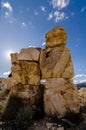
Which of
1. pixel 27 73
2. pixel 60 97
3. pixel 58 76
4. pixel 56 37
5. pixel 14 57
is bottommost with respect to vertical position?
pixel 60 97

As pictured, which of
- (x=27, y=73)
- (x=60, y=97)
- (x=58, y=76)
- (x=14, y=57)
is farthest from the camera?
(x=14, y=57)

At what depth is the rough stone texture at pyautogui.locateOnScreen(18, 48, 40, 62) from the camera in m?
9.62

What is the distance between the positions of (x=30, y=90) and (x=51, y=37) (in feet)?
9.64

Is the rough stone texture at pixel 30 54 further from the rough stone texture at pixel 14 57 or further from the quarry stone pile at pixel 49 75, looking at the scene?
the rough stone texture at pixel 14 57

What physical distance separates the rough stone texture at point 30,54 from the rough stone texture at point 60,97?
5.05 ft

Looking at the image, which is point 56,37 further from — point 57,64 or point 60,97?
point 60,97

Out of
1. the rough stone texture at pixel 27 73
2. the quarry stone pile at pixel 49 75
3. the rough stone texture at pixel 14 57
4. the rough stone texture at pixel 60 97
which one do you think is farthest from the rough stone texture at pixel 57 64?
the rough stone texture at pixel 14 57

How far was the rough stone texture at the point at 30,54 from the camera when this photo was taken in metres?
9.62

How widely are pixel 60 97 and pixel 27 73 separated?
220 cm

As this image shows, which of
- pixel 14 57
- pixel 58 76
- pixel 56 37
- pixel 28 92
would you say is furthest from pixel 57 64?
pixel 14 57

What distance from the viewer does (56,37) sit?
949cm

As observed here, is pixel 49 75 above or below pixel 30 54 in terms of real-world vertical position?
below

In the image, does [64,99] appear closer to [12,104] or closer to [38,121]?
[38,121]

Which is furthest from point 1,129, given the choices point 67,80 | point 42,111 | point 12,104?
point 67,80
